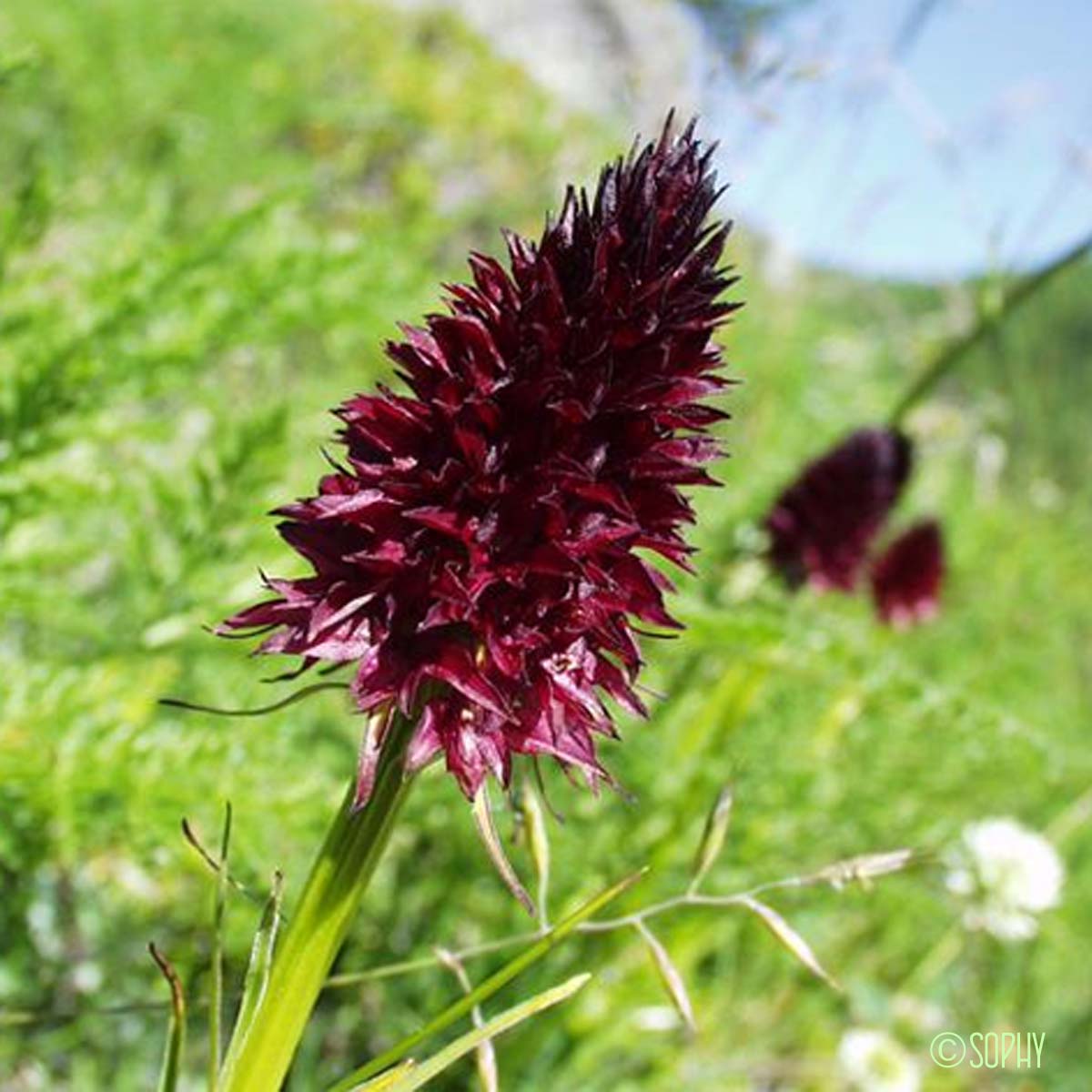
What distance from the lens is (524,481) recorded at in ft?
3.06

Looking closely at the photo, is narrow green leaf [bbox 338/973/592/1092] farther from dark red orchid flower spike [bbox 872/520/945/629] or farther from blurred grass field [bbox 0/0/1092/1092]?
dark red orchid flower spike [bbox 872/520/945/629]

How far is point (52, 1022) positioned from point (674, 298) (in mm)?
1596

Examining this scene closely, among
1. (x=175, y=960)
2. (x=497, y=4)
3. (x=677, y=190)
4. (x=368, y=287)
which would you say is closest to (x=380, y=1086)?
(x=677, y=190)

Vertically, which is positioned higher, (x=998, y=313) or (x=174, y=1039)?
(x=998, y=313)

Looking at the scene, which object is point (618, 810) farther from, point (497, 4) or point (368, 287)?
point (497, 4)

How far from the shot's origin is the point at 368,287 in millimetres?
2297

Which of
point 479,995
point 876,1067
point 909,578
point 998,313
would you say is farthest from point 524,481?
point 909,578

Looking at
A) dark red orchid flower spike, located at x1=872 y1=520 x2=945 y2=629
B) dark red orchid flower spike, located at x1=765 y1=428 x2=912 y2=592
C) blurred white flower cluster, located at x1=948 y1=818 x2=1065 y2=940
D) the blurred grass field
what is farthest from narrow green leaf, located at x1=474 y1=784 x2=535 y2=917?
dark red orchid flower spike, located at x1=872 y1=520 x2=945 y2=629

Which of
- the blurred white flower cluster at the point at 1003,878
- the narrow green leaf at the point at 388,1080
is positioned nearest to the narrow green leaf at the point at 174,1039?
the narrow green leaf at the point at 388,1080

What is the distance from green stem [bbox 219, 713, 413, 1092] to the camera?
0.92m

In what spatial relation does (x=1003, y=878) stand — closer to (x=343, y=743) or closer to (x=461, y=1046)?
(x=343, y=743)

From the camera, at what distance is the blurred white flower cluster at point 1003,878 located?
7.85 ft

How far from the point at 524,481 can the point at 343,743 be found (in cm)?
151

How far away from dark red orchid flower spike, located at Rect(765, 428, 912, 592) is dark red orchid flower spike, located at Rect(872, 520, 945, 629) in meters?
0.50
